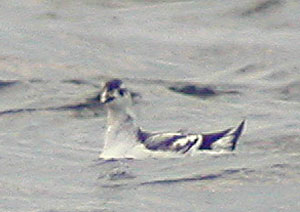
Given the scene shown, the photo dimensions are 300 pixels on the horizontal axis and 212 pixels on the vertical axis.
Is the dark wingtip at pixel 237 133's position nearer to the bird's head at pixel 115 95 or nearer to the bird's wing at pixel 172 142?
the bird's wing at pixel 172 142

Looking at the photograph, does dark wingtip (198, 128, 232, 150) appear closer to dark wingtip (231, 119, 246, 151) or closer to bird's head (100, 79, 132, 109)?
dark wingtip (231, 119, 246, 151)

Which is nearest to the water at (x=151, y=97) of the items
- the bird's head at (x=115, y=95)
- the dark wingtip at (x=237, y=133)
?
the dark wingtip at (x=237, y=133)

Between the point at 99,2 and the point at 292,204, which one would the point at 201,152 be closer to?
the point at 292,204

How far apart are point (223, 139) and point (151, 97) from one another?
142 centimetres

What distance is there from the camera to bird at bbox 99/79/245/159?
7.93 metres

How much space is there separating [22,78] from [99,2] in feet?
8.42

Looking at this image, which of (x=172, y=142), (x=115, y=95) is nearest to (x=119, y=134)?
(x=115, y=95)

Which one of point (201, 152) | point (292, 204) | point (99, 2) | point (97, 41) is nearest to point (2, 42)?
point (97, 41)

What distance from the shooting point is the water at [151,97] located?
693 cm

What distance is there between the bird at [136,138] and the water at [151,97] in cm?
10

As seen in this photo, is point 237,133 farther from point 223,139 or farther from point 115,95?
point 115,95

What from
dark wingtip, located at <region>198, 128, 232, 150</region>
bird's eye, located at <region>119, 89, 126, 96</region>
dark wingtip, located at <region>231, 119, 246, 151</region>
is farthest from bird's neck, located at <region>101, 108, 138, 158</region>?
dark wingtip, located at <region>231, 119, 246, 151</region>

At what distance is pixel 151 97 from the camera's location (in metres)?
9.18

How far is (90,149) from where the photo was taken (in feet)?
26.6
